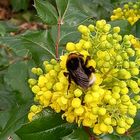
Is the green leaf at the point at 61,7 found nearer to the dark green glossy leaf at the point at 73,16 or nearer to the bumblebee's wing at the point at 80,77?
the dark green glossy leaf at the point at 73,16

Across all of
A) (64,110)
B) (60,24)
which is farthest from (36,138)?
(60,24)

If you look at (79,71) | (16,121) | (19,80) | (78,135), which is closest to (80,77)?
(79,71)

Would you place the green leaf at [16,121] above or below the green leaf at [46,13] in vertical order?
below

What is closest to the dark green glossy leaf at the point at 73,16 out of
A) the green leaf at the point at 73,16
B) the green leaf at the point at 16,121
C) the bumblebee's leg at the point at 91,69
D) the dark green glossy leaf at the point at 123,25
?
the green leaf at the point at 73,16

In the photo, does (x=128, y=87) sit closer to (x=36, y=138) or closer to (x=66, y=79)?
(x=66, y=79)

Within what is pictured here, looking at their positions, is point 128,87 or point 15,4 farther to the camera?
point 15,4

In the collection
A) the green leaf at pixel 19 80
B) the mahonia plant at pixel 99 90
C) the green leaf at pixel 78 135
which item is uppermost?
the mahonia plant at pixel 99 90

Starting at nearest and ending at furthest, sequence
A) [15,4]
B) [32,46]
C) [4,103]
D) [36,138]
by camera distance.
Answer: [36,138], [32,46], [4,103], [15,4]

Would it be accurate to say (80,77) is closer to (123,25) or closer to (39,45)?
(39,45)

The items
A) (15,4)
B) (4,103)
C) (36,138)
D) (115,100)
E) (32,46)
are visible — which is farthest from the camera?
(15,4)
